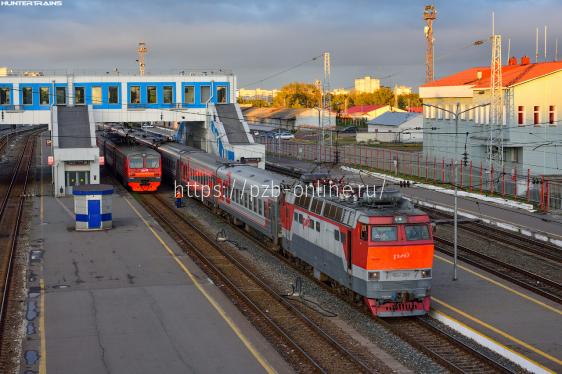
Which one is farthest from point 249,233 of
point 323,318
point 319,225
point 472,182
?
point 472,182

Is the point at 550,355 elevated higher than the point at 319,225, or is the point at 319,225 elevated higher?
the point at 319,225

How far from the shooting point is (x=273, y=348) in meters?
18.6

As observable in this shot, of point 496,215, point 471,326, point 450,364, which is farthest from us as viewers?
point 496,215

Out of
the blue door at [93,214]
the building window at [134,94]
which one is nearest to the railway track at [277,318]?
the blue door at [93,214]

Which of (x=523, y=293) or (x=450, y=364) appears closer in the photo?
(x=450, y=364)

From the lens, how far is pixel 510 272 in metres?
27.9

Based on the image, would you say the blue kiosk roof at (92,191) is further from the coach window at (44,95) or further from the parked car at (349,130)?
the parked car at (349,130)

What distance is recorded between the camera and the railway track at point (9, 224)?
23.5 m

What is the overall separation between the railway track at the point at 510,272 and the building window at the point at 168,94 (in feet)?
116

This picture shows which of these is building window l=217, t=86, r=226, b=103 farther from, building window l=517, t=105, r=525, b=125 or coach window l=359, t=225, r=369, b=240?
coach window l=359, t=225, r=369, b=240

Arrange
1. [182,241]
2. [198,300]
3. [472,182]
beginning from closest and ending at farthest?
[198,300]
[182,241]
[472,182]

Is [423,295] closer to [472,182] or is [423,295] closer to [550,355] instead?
[550,355]

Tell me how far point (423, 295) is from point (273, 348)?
459 cm

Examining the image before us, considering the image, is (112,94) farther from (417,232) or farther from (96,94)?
(417,232)
